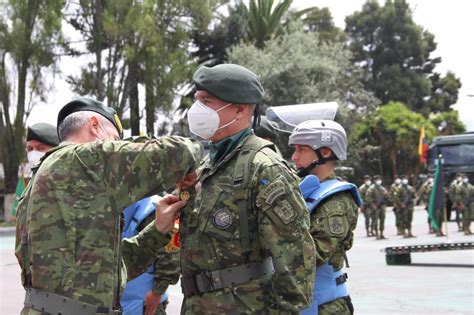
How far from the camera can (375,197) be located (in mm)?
20047

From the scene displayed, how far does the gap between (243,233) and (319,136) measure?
136 centimetres

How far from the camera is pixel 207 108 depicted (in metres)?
2.96

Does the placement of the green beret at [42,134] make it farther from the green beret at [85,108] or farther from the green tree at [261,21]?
the green tree at [261,21]

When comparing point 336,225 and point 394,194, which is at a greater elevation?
point 336,225

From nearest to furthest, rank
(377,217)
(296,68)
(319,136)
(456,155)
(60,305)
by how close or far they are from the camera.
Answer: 1. (60,305)
2. (319,136)
3. (377,217)
4. (456,155)
5. (296,68)

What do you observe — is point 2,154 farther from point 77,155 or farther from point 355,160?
point 77,155

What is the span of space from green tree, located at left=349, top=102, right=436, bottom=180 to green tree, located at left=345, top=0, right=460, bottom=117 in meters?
7.11

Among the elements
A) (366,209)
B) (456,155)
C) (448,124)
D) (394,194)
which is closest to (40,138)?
(366,209)

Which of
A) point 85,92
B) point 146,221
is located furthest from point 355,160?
point 146,221

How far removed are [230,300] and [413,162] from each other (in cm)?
4285

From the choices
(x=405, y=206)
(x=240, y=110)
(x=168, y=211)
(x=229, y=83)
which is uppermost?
(x=229, y=83)

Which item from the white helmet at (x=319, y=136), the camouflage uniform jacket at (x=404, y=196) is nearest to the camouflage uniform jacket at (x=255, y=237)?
the white helmet at (x=319, y=136)

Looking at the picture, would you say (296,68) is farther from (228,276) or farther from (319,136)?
(228,276)

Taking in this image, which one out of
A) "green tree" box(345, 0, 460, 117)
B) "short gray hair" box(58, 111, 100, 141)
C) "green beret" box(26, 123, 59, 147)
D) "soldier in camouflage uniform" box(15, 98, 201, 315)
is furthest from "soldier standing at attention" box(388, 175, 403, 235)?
"green tree" box(345, 0, 460, 117)
